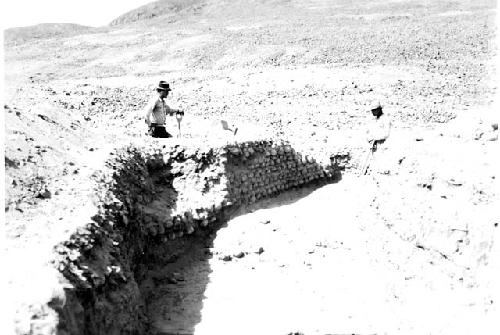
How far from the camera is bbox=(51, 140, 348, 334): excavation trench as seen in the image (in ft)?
14.1

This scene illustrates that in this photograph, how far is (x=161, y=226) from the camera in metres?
6.50

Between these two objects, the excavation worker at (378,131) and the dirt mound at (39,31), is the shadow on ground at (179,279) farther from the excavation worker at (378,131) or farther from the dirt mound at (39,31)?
the dirt mound at (39,31)

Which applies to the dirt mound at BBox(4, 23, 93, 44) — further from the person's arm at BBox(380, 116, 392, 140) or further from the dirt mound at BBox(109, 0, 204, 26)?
the person's arm at BBox(380, 116, 392, 140)

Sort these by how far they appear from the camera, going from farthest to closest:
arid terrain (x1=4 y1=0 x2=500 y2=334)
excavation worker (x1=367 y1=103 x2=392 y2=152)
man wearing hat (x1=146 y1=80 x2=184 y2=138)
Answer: excavation worker (x1=367 y1=103 x2=392 y2=152) < man wearing hat (x1=146 y1=80 x2=184 y2=138) < arid terrain (x1=4 y1=0 x2=500 y2=334)

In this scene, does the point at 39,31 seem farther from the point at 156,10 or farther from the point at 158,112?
the point at 158,112

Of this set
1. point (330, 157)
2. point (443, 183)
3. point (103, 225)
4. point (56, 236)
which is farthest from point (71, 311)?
point (330, 157)

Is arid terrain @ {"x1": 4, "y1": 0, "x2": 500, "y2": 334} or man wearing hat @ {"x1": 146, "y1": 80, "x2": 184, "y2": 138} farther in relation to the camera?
man wearing hat @ {"x1": 146, "y1": 80, "x2": 184, "y2": 138}

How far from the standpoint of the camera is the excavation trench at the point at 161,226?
4305 millimetres

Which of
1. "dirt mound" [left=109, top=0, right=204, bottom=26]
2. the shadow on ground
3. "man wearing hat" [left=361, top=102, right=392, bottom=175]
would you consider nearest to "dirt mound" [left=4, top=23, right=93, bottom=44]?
"dirt mound" [left=109, top=0, right=204, bottom=26]

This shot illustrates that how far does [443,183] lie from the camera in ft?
21.9

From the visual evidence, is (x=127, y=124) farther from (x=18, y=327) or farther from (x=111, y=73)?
(x=111, y=73)

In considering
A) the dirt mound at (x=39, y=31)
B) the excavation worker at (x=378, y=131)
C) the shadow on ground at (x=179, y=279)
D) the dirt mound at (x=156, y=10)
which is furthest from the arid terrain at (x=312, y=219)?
the dirt mound at (x=156, y=10)

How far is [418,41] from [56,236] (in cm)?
1815

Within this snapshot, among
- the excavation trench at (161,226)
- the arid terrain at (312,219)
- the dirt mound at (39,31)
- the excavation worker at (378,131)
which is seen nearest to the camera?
the excavation trench at (161,226)
